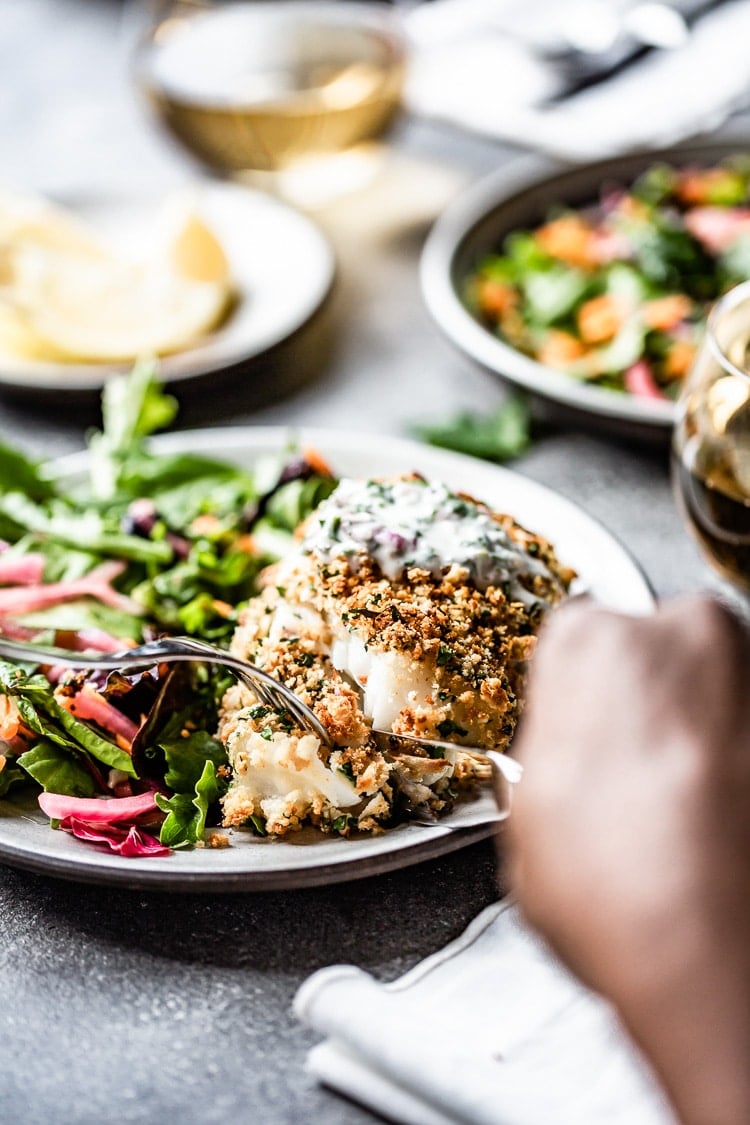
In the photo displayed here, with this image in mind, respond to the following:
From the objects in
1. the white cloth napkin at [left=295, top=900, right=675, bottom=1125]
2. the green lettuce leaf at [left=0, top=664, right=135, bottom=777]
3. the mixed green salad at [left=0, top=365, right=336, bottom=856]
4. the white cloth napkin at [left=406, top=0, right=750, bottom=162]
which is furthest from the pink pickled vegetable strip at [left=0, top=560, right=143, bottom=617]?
the white cloth napkin at [left=406, top=0, right=750, bottom=162]

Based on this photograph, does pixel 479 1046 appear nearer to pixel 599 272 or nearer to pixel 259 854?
pixel 259 854

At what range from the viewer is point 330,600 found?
139cm

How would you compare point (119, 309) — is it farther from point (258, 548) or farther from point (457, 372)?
point (258, 548)

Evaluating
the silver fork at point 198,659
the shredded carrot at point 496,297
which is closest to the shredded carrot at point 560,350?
the shredded carrot at point 496,297

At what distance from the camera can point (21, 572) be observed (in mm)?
1650

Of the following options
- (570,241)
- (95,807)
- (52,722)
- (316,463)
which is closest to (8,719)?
(52,722)

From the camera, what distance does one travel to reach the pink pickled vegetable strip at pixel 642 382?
84.7 inches

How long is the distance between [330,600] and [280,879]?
333 mm

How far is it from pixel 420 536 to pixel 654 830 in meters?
0.61

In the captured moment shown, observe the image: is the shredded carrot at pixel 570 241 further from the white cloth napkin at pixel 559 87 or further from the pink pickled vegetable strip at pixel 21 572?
the pink pickled vegetable strip at pixel 21 572

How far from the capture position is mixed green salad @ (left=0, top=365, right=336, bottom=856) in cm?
133

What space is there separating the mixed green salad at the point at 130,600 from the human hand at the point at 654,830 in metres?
0.46

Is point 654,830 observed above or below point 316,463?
above

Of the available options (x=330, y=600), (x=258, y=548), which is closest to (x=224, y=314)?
(x=258, y=548)
